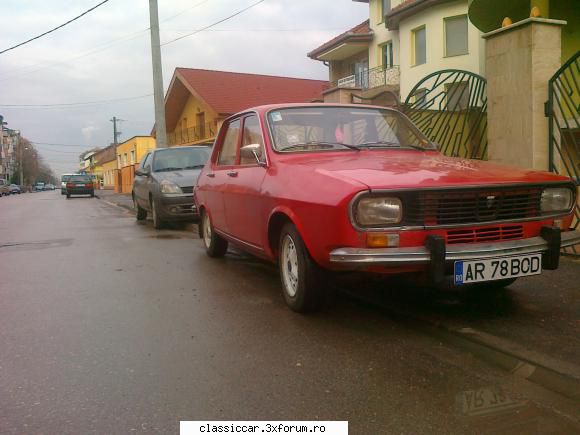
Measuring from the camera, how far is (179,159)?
11.0 m

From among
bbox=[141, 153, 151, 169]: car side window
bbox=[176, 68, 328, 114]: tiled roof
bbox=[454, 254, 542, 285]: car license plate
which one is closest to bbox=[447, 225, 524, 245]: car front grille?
bbox=[454, 254, 542, 285]: car license plate

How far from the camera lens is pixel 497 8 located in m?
8.32

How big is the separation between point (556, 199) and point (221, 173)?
130 inches

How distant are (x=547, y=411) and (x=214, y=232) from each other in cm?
466

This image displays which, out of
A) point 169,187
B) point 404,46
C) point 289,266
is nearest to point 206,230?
point 289,266

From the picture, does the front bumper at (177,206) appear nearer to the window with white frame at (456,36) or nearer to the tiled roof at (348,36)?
the window with white frame at (456,36)

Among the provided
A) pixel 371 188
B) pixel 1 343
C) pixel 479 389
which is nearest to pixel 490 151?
pixel 371 188

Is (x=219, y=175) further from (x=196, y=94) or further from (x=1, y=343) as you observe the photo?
(x=196, y=94)

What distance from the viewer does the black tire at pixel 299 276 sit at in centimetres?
389

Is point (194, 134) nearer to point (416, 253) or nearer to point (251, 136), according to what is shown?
point (251, 136)

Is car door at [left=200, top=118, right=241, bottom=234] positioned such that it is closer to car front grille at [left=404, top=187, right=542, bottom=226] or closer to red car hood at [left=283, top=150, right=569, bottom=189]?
red car hood at [left=283, top=150, right=569, bottom=189]

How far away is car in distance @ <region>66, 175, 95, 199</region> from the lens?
35.8 m

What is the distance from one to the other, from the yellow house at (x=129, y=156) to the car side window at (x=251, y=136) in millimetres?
31372

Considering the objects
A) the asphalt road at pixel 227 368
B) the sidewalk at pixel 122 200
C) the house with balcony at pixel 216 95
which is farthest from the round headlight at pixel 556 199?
the house with balcony at pixel 216 95
